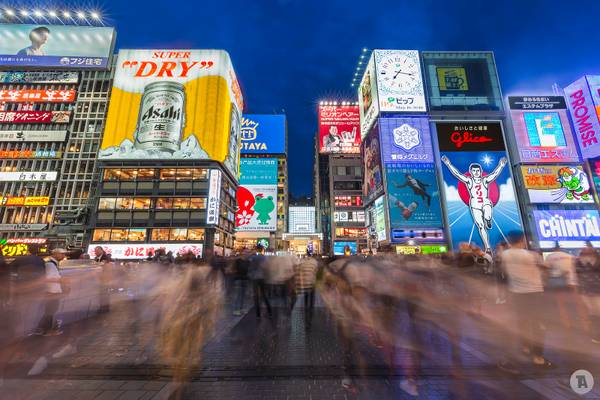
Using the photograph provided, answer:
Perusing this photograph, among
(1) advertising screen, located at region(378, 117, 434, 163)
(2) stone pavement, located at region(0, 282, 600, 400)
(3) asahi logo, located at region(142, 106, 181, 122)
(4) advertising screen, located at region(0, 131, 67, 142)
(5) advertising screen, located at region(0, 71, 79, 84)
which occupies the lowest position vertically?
(2) stone pavement, located at region(0, 282, 600, 400)

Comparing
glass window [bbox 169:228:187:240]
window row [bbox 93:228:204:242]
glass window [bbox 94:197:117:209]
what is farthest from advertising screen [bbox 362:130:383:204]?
glass window [bbox 94:197:117:209]

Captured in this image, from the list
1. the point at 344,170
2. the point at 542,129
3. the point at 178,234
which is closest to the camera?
the point at 178,234

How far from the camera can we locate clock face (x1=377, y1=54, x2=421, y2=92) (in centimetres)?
4556

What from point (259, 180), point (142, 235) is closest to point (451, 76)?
point (259, 180)

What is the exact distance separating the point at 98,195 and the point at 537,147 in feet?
225

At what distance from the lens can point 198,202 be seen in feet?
144

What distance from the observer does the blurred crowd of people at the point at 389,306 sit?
4910 millimetres

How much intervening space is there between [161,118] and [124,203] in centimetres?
1472

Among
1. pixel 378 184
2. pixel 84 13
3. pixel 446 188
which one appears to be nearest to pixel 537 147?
pixel 446 188

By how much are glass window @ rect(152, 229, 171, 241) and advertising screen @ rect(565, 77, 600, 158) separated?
2495 inches

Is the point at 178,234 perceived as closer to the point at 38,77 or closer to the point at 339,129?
the point at 38,77

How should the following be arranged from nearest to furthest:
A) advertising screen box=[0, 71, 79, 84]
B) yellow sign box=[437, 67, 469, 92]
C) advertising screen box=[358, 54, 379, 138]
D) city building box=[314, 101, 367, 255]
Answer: advertising screen box=[358, 54, 379, 138], yellow sign box=[437, 67, 469, 92], advertising screen box=[0, 71, 79, 84], city building box=[314, 101, 367, 255]

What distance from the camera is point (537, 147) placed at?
42062mm

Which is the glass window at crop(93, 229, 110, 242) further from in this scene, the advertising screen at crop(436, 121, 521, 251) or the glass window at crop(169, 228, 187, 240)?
the advertising screen at crop(436, 121, 521, 251)
